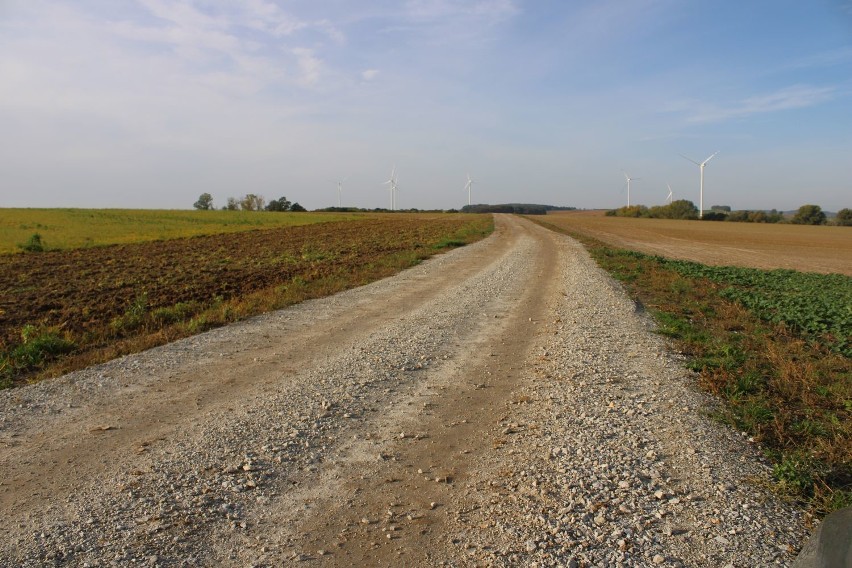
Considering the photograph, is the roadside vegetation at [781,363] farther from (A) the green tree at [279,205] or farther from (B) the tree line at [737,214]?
(A) the green tree at [279,205]

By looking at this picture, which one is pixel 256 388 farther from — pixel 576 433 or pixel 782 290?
pixel 782 290

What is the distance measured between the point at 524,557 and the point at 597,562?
45cm

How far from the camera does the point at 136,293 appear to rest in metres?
15.6

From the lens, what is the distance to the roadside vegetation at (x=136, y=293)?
905 centimetres

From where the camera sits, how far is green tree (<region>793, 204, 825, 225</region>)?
10688 cm

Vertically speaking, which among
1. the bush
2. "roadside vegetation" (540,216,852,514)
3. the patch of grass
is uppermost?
the bush

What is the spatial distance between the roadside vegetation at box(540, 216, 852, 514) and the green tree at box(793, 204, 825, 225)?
350ft

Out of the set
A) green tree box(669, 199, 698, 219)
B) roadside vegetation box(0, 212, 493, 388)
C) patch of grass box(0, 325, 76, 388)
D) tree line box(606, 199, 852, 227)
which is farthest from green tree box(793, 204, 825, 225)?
patch of grass box(0, 325, 76, 388)

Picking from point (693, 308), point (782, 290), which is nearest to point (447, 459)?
point (693, 308)

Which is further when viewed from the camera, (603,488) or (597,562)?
(603,488)

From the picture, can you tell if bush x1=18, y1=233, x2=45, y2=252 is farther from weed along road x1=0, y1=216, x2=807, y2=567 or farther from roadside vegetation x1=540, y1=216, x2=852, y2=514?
roadside vegetation x1=540, y1=216, x2=852, y2=514

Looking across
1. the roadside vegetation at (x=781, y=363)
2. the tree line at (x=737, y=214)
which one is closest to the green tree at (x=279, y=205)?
the tree line at (x=737, y=214)

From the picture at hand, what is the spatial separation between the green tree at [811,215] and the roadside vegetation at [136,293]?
104 meters

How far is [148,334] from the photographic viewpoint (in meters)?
9.98
